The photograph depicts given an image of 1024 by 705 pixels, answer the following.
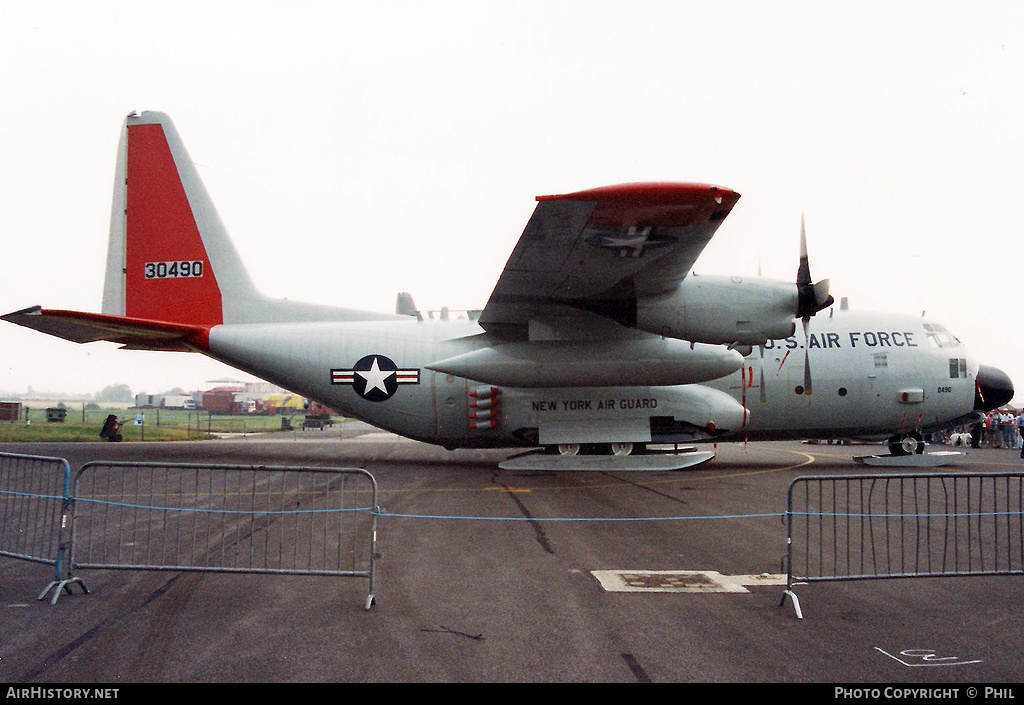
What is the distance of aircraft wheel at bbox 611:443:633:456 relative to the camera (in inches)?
612

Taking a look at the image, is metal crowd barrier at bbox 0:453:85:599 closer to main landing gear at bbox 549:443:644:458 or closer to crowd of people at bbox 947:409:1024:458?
main landing gear at bbox 549:443:644:458

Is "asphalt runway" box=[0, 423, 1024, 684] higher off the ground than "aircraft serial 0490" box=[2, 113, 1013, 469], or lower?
lower

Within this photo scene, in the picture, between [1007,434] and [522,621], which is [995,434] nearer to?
[1007,434]

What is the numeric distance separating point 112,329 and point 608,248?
1196 centimetres

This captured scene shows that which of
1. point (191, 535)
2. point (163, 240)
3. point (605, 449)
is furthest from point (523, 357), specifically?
point (163, 240)

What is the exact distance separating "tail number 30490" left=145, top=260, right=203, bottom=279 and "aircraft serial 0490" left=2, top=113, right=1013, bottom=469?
0.12 feet

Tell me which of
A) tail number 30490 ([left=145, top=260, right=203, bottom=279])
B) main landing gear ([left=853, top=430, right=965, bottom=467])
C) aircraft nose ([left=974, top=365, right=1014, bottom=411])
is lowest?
main landing gear ([left=853, top=430, right=965, bottom=467])

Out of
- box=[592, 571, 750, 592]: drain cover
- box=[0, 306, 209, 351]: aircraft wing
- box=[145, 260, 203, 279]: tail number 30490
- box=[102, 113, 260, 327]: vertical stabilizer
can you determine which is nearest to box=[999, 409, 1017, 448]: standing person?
box=[592, 571, 750, 592]: drain cover

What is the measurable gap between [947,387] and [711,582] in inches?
550

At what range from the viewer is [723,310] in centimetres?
1246

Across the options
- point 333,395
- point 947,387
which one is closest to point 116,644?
point 333,395

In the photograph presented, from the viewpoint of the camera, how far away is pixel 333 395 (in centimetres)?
1600
